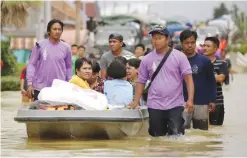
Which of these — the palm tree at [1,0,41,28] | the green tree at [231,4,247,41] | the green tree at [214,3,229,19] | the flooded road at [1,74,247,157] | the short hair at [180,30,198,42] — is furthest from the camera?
the green tree at [214,3,229,19]

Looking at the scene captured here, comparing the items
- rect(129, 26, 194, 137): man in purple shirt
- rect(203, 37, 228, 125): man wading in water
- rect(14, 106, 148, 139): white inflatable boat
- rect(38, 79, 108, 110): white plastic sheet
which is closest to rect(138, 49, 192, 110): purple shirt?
rect(129, 26, 194, 137): man in purple shirt

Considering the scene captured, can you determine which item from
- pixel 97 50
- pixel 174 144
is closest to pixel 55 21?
pixel 174 144

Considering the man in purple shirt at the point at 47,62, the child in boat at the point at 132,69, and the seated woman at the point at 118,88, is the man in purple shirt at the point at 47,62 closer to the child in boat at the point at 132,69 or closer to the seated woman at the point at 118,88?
the child in boat at the point at 132,69

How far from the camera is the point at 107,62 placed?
1487 centimetres

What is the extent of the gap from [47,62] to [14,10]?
19.5 m

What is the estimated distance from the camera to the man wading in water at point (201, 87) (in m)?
13.4

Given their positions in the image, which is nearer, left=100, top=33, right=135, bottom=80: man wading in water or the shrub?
left=100, top=33, right=135, bottom=80: man wading in water

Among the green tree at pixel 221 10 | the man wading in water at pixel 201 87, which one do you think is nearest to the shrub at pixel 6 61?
the man wading in water at pixel 201 87

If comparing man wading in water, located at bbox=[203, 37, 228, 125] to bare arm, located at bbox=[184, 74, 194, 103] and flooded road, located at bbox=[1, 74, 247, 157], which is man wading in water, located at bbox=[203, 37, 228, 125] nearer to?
flooded road, located at bbox=[1, 74, 247, 157]

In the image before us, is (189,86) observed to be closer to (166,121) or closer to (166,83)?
(166,83)

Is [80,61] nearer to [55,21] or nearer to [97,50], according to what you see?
[55,21]

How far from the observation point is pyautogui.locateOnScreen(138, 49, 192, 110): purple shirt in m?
11.9

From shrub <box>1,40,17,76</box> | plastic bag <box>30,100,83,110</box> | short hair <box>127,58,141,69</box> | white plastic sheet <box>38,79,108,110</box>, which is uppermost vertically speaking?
short hair <box>127,58,141,69</box>

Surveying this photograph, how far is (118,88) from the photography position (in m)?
12.7
